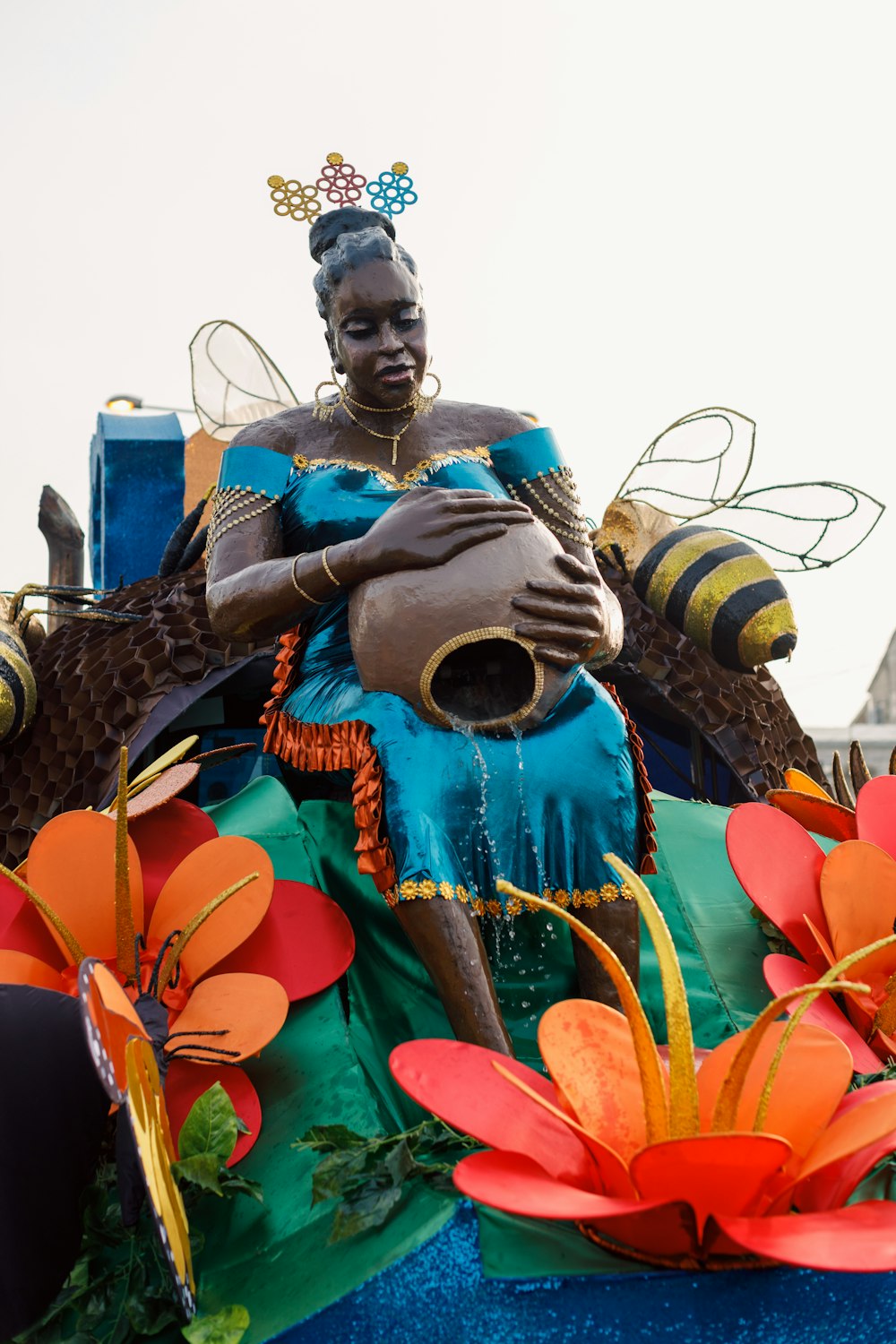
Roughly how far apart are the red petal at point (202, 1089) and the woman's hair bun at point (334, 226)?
1865 millimetres

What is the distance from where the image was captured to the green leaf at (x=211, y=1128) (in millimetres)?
1908

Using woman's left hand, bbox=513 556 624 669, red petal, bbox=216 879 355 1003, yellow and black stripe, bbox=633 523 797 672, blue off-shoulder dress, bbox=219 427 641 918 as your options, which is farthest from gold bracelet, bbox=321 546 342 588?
yellow and black stripe, bbox=633 523 797 672

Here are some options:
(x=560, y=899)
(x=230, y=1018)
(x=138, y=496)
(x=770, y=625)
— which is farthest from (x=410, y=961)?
(x=138, y=496)

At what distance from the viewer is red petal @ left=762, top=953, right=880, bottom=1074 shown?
87.1 inches

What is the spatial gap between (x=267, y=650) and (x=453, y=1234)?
270 centimetres

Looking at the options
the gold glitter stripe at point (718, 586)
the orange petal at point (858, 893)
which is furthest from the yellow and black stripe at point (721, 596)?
the orange petal at point (858, 893)

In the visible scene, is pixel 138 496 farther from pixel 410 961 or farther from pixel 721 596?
pixel 410 961

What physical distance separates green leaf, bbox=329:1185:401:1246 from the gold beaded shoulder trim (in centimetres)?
158

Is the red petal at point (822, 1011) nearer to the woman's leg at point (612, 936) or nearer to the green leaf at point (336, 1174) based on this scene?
the woman's leg at point (612, 936)

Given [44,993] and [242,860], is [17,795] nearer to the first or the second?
[242,860]

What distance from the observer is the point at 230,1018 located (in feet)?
A: 7.08

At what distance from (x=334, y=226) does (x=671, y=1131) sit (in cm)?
218

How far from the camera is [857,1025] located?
7.72 feet

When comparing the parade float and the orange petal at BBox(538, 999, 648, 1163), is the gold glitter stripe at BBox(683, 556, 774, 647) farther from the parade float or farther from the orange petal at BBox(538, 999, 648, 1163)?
the orange petal at BBox(538, 999, 648, 1163)
